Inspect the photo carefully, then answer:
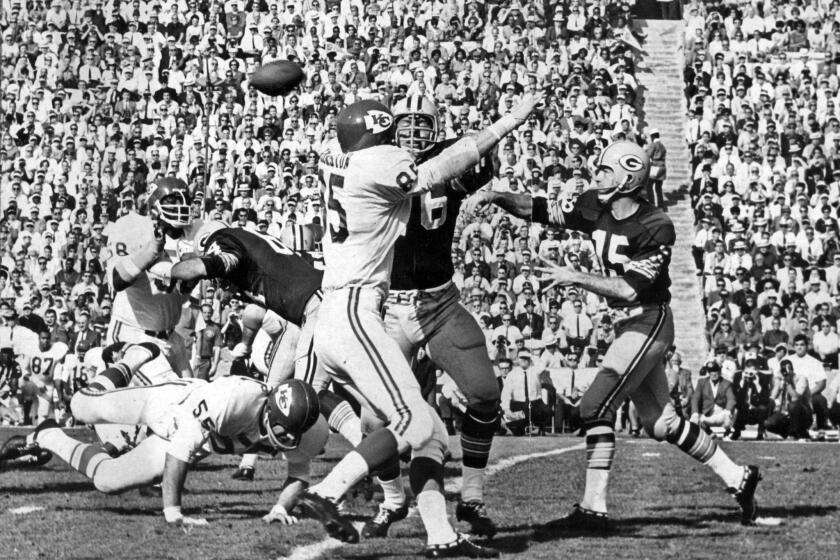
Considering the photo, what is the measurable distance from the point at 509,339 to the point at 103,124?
756cm

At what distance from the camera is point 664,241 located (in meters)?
7.42

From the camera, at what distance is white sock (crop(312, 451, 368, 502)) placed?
5.82 m

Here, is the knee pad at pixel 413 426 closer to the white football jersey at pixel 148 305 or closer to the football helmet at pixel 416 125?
the football helmet at pixel 416 125

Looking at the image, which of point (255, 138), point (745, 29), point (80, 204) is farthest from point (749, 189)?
point (80, 204)

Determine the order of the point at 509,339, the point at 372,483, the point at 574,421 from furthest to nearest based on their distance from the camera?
the point at 509,339 < the point at 574,421 < the point at 372,483

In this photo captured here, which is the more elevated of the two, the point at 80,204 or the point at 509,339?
the point at 80,204

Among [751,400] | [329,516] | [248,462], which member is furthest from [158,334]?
[751,400]

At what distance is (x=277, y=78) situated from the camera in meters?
9.39

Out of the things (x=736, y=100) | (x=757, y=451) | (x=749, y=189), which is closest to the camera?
(x=757, y=451)

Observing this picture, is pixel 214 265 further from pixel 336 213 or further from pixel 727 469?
pixel 727 469

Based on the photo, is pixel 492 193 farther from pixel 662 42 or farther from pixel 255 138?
pixel 662 42

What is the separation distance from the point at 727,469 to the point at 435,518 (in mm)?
1945

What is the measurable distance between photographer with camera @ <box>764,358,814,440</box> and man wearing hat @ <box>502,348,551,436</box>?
7.71 ft

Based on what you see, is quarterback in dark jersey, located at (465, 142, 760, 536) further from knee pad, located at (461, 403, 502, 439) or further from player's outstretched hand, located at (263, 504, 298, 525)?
player's outstretched hand, located at (263, 504, 298, 525)
